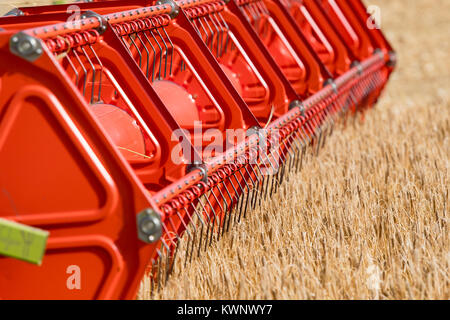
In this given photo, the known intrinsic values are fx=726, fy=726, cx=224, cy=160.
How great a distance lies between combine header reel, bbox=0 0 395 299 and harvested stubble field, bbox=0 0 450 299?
160 mm

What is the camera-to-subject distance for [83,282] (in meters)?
3.01

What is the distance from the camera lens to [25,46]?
2928 mm

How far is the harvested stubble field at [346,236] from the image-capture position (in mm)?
3152

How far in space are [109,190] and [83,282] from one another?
0.41 meters

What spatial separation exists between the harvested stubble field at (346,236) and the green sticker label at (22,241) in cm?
57

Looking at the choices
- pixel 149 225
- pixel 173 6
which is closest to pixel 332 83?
pixel 173 6

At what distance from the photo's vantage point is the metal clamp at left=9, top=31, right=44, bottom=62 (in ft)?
9.59

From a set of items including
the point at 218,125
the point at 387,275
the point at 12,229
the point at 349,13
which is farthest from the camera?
the point at 349,13

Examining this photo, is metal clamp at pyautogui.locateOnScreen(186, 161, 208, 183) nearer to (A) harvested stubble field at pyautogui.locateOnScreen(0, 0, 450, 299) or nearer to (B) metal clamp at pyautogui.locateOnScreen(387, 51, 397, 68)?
(A) harvested stubble field at pyautogui.locateOnScreen(0, 0, 450, 299)

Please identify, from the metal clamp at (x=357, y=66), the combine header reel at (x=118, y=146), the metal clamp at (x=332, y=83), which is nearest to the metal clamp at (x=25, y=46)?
the combine header reel at (x=118, y=146)

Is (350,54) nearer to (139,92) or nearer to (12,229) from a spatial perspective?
(139,92)

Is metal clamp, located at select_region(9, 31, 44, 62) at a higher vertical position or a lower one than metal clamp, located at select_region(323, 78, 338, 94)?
lower

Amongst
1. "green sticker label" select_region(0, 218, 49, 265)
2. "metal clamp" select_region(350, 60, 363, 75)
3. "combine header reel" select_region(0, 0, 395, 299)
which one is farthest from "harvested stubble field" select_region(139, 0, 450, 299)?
"metal clamp" select_region(350, 60, 363, 75)
